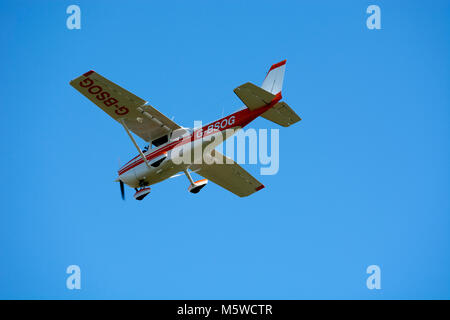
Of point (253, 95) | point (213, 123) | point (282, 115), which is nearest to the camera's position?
point (253, 95)

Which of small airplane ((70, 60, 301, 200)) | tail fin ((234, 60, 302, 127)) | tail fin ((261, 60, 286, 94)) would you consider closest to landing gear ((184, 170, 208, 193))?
small airplane ((70, 60, 301, 200))

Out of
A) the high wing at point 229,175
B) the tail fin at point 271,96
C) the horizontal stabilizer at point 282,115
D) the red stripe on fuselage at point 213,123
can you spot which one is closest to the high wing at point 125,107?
the red stripe on fuselage at point 213,123

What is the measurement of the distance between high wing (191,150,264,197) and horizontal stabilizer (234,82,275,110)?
386cm

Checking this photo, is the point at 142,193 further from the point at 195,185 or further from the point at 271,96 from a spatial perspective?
the point at 271,96

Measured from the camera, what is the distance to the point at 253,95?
1886 centimetres

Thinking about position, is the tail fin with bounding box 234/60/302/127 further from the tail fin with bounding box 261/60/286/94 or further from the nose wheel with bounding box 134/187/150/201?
the nose wheel with bounding box 134/187/150/201

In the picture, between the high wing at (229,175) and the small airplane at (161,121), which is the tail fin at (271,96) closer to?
the small airplane at (161,121)

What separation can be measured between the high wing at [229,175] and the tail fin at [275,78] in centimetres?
366

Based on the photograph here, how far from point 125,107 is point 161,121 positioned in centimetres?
137

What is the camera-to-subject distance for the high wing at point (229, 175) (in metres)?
23.1

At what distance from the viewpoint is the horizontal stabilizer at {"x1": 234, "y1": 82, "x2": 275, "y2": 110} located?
18342 mm

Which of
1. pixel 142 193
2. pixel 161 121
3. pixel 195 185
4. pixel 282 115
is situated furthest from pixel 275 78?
pixel 142 193
